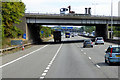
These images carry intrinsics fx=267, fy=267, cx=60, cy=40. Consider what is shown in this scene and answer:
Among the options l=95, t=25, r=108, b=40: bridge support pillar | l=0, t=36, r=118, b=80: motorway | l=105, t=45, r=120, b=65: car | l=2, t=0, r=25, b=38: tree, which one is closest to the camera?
l=0, t=36, r=118, b=80: motorway

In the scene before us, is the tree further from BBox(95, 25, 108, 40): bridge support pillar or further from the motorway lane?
BBox(95, 25, 108, 40): bridge support pillar

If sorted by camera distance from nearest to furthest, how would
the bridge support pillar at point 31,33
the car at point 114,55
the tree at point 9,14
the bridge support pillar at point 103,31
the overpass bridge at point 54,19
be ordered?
the car at point 114,55, the tree at point 9,14, the overpass bridge at point 54,19, the bridge support pillar at point 31,33, the bridge support pillar at point 103,31

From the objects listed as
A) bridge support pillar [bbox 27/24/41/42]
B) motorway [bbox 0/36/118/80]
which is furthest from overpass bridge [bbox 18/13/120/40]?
motorway [bbox 0/36/118/80]

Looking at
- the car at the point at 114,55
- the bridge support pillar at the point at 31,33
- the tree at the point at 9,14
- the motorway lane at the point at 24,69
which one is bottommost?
the motorway lane at the point at 24,69

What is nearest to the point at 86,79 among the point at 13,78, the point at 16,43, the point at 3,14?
the point at 13,78

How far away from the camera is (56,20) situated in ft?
218

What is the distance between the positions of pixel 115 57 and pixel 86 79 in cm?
669

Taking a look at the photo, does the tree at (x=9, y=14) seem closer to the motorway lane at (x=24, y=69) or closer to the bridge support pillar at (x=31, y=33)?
the bridge support pillar at (x=31, y=33)

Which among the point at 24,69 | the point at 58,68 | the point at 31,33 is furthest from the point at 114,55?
the point at 31,33

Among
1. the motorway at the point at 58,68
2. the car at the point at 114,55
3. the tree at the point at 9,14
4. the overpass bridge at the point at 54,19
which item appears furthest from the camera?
the overpass bridge at the point at 54,19

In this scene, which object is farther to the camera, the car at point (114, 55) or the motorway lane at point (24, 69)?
the car at point (114, 55)

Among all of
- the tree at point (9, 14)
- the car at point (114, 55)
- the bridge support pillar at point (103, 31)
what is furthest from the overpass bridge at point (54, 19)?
the car at point (114, 55)

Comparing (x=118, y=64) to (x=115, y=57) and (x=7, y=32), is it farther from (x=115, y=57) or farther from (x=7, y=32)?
(x=7, y=32)

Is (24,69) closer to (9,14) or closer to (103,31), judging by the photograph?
(9,14)
